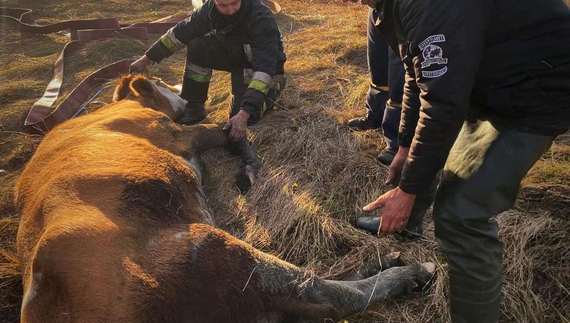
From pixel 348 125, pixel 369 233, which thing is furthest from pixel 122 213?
pixel 348 125

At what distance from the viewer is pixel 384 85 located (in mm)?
4473

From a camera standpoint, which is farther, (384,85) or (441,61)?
(384,85)

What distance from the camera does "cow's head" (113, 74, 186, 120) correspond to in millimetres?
4867

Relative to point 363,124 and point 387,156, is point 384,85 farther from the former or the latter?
point 387,156

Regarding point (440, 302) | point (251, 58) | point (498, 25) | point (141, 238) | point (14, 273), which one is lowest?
point (14, 273)

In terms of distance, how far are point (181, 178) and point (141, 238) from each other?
0.96 meters

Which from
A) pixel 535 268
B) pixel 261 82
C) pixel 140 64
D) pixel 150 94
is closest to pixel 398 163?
pixel 535 268

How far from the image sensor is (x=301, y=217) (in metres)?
3.52

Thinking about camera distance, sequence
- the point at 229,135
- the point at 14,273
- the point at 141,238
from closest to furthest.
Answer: the point at 141,238 < the point at 14,273 < the point at 229,135

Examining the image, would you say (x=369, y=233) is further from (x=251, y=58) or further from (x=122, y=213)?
(x=251, y=58)

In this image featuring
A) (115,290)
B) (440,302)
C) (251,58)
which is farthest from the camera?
(251,58)

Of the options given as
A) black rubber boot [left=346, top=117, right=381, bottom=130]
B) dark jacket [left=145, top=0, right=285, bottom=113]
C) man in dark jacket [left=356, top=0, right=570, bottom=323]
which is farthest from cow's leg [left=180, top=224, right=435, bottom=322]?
dark jacket [left=145, top=0, right=285, bottom=113]

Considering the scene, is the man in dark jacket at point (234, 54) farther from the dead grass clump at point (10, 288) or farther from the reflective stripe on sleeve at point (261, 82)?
the dead grass clump at point (10, 288)

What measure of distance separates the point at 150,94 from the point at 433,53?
387 cm
